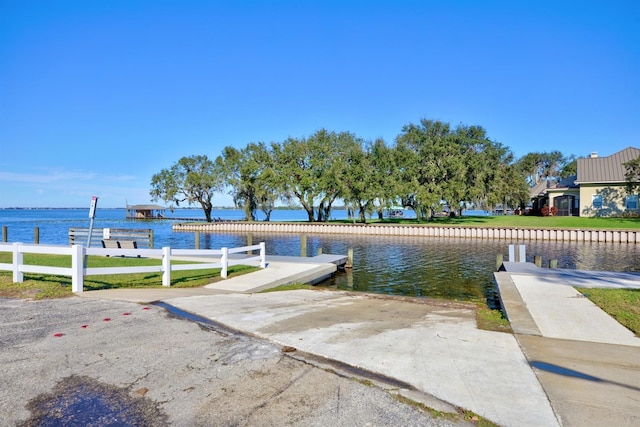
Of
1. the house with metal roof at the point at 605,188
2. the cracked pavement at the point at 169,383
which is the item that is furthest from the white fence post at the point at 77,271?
the house with metal roof at the point at 605,188

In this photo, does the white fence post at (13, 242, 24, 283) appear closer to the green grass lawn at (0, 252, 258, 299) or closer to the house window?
the green grass lawn at (0, 252, 258, 299)

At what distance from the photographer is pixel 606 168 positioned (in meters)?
43.2

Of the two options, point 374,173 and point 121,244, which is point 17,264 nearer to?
point 121,244

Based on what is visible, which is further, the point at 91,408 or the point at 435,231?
the point at 435,231

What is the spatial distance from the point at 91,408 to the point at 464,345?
4.69 metres

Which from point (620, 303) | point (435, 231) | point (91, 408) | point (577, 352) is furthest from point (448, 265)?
point (435, 231)

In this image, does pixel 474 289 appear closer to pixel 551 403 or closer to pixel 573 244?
pixel 551 403

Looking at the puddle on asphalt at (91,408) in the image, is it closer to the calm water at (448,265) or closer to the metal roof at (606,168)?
the calm water at (448,265)

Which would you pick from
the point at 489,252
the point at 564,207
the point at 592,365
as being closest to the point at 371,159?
the point at 564,207

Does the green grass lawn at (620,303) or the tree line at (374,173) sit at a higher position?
the tree line at (374,173)

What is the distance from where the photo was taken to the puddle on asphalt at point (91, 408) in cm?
350

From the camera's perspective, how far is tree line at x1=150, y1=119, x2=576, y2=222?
1943 inches

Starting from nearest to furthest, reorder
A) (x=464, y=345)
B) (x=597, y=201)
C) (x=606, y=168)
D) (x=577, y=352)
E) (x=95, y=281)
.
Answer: (x=577, y=352) < (x=464, y=345) < (x=95, y=281) < (x=597, y=201) < (x=606, y=168)

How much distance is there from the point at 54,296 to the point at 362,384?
7.65 meters
